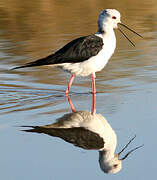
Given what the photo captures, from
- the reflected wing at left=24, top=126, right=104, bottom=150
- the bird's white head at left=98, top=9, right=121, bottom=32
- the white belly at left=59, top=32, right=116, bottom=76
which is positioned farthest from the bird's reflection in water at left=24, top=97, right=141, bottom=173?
the bird's white head at left=98, top=9, right=121, bottom=32

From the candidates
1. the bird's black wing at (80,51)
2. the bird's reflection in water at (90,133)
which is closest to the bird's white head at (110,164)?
the bird's reflection in water at (90,133)

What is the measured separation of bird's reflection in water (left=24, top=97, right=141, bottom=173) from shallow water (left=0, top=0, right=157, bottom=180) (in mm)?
84

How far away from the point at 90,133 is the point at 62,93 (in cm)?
205

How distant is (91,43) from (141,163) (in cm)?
304

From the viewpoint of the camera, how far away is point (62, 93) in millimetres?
7949

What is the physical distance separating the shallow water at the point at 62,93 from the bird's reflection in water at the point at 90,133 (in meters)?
0.08

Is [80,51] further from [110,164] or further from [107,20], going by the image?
[110,164]

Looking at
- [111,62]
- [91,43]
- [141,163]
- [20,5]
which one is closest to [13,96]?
[91,43]

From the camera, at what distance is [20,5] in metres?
15.7

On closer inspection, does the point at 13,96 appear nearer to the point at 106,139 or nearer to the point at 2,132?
the point at 2,132

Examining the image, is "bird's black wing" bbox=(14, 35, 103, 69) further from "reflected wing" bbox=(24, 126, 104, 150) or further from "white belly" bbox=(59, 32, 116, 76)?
"reflected wing" bbox=(24, 126, 104, 150)

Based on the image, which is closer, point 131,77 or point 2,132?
point 2,132

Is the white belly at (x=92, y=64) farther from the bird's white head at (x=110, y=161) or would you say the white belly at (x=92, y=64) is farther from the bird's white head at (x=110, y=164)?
the bird's white head at (x=110, y=164)

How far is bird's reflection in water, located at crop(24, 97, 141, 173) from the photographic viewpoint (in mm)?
5227
